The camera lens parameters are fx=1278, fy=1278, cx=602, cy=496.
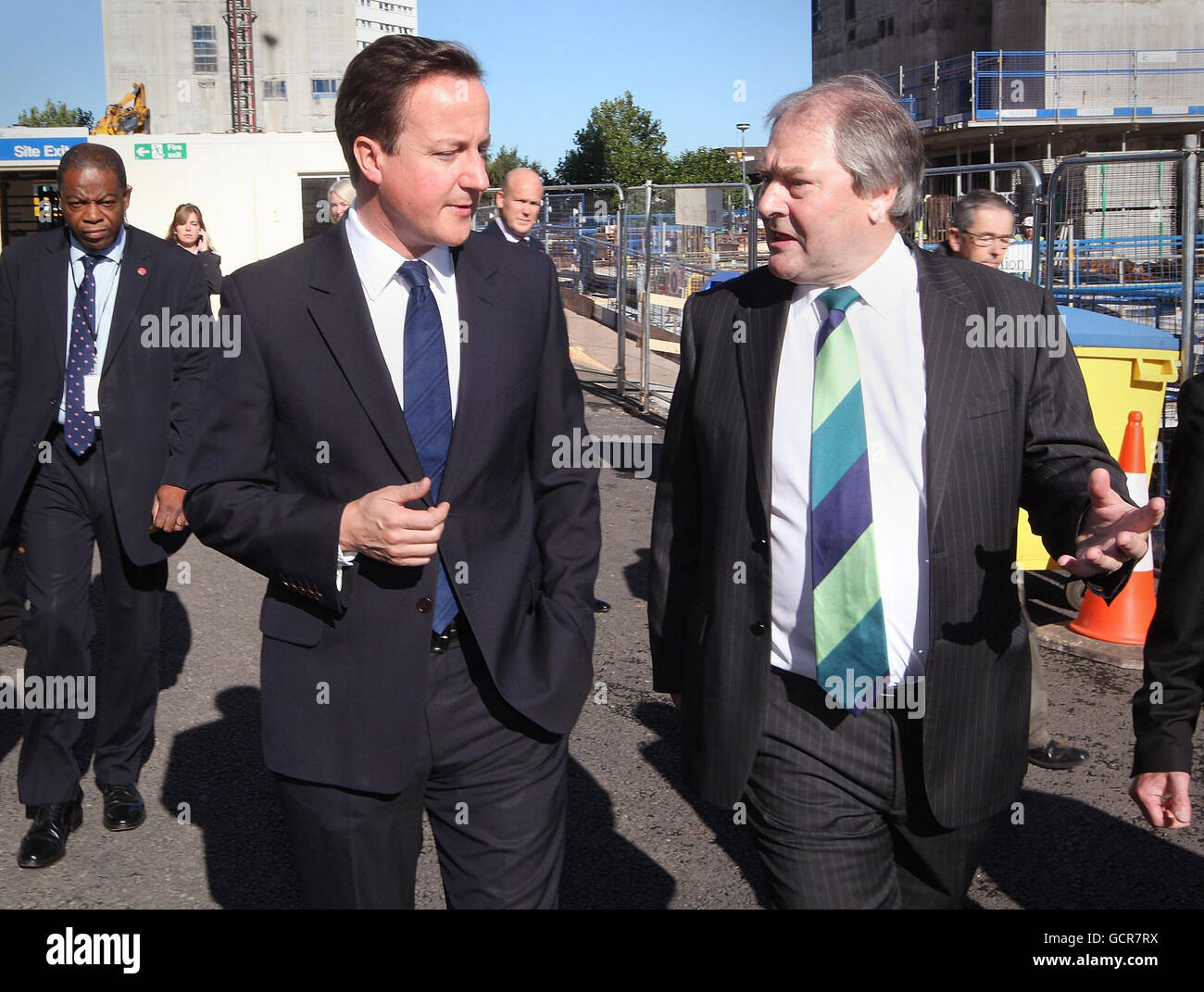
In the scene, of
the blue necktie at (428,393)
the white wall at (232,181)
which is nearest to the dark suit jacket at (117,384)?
the blue necktie at (428,393)

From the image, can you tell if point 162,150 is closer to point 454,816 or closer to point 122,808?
point 122,808

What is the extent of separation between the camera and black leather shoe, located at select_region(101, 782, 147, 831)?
14.9 feet

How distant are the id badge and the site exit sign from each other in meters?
26.0

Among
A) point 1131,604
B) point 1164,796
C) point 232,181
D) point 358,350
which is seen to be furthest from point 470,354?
point 232,181

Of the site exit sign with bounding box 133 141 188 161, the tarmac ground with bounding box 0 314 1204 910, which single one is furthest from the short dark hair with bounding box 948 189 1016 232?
the site exit sign with bounding box 133 141 188 161

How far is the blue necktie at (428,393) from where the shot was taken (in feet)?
8.09

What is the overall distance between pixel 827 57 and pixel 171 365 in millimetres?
65997

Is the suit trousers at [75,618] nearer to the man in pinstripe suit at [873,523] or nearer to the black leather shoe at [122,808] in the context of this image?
the black leather shoe at [122,808]

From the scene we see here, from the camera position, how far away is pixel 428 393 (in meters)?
2.47

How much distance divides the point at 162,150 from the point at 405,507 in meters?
28.6

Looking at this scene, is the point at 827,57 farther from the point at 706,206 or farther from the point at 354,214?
the point at 354,214

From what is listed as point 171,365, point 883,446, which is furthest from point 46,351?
point 883,446

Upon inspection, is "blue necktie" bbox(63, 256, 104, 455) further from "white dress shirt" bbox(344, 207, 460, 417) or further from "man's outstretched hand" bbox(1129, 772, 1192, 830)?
"man's outstretched hand" bbox(1129, 772, 1192, 830)
